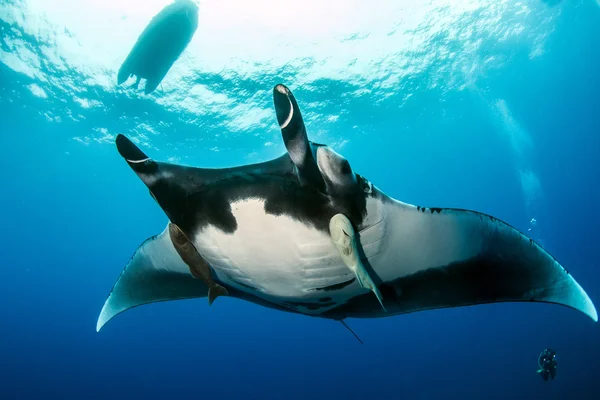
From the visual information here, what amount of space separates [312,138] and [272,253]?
18.3 meters

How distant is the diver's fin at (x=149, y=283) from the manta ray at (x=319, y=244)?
1 centimetres

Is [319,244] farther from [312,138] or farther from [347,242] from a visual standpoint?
[312,138]

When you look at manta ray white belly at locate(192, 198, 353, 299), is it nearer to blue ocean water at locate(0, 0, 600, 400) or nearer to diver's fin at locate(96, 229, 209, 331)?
diver's fin at locate(96, 229, 209, 331)

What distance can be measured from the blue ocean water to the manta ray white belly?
11.8 metres

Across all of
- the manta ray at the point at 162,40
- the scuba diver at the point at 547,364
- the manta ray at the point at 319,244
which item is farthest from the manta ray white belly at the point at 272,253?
the scuba diver at the point at 547,364

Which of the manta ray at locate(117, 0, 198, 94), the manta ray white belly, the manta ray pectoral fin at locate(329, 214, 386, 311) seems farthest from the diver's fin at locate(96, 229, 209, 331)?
the manta ray at locate(117, 0, 198, 94)

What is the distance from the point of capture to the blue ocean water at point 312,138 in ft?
42.8

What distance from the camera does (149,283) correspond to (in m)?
2.75

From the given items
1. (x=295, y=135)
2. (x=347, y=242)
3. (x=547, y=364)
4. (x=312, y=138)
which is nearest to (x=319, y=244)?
(x=347, y=242)

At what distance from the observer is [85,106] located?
1641cm

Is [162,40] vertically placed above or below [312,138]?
below

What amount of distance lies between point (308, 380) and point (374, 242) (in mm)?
42959

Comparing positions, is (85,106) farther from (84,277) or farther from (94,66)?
(84,277)

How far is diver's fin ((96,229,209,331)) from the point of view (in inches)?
100
